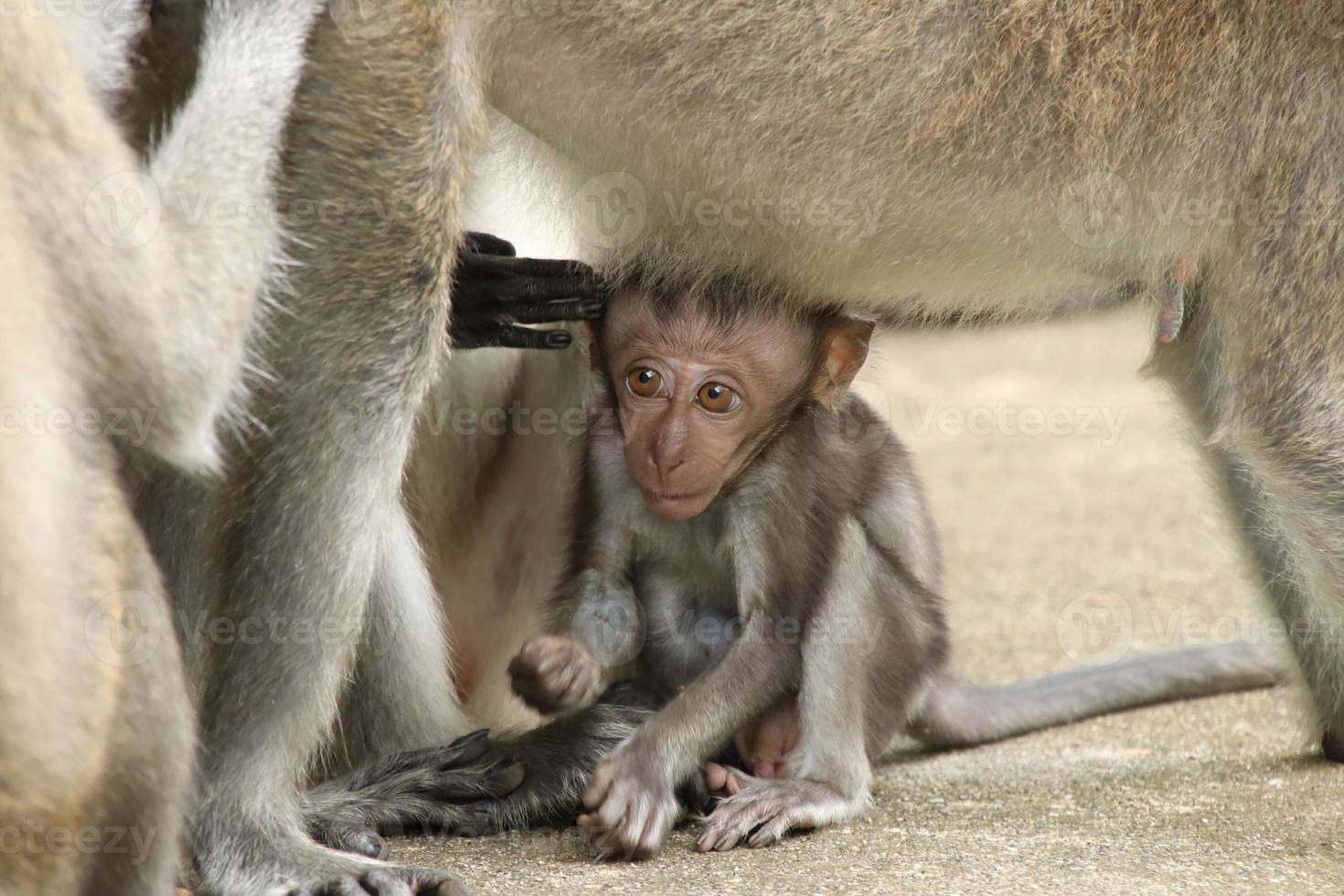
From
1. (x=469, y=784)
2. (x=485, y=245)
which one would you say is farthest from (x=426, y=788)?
(x=485, y=245)

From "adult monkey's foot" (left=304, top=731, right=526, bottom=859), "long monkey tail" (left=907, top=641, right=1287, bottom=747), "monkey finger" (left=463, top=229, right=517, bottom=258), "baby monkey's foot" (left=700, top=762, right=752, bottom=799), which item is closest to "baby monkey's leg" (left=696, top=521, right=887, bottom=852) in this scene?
"baby monkey's foot" (left=700, top=762, right=752, bottom=799)

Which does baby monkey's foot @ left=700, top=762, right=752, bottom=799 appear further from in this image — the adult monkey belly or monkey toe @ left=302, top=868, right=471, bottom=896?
the adult monkey belly

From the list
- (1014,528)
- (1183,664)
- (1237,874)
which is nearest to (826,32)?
(1237,874)

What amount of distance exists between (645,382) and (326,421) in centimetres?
95

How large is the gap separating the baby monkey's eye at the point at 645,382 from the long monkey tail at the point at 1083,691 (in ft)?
4.40

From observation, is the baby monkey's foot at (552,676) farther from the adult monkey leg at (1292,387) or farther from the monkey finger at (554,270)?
the adult monkey leg at (1292,387)

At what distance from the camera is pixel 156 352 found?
2.93m

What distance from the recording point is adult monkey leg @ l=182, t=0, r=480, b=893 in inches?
130

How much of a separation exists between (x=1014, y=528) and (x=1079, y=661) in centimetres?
198

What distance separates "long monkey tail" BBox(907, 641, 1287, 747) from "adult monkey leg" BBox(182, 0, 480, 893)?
1.99m

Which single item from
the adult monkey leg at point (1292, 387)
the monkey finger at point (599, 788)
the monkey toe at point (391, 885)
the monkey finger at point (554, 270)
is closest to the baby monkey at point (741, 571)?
the monkey finger at point (599, 788)

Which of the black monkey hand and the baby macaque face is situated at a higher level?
the black monkey hand

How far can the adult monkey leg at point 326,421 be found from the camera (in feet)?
10.8

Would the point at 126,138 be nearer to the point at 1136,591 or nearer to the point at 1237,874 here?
the point at 1237,874
